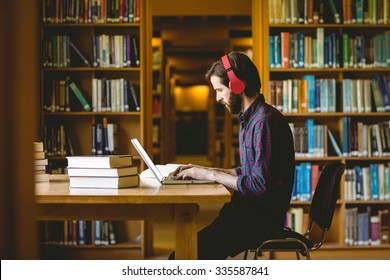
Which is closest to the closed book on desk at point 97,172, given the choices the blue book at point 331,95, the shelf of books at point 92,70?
the shelf of books at point 92,70

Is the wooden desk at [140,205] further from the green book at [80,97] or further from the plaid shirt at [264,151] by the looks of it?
the green book at [80,97]

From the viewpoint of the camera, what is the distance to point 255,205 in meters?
2.13

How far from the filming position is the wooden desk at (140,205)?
172 centimetres

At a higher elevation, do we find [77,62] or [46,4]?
[46,4]

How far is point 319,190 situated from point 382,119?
80.6 inches

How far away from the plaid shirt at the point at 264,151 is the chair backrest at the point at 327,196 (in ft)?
0.67

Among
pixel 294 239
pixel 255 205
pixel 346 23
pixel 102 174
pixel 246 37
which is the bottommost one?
pixel 294 239

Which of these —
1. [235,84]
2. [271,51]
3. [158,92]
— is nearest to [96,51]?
[271,51]

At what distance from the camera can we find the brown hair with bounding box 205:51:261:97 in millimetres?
2137

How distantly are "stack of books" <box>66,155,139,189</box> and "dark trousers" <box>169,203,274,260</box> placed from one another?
0.39 metres

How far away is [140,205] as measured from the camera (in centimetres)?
183
